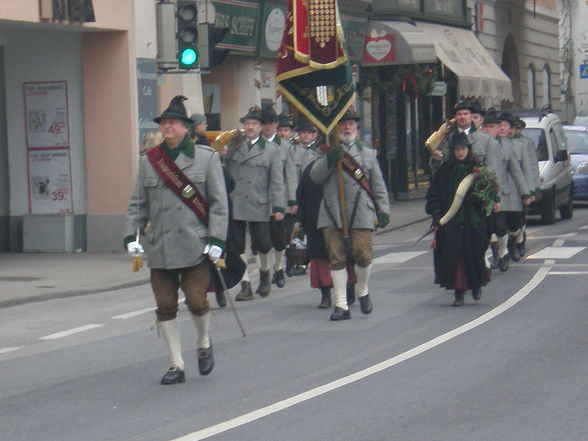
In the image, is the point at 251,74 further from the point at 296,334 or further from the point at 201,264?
the point at 201,264

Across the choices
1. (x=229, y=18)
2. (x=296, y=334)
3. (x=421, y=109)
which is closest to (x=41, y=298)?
(x=296, y=334)

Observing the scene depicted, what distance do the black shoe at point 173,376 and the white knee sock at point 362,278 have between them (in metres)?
3.42

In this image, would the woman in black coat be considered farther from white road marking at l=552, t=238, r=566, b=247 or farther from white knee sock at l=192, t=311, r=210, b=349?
white road marking at l=552, t=238, r=566, b=247

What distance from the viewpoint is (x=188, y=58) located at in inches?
735

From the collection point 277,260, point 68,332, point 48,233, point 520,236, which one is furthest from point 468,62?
point 68,332

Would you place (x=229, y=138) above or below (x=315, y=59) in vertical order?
below

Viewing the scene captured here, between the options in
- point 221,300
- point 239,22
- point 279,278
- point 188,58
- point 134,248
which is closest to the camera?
point 134,248

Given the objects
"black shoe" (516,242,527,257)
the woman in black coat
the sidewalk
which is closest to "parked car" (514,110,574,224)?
"black shoe" (516,242,527,257)

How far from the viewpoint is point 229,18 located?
972 inches

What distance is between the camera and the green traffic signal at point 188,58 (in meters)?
18.6

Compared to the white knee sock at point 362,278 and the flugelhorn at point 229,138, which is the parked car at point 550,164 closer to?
the flugelhorn at point 229,138

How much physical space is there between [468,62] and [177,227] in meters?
27.9

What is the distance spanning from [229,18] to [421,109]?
41.8ft

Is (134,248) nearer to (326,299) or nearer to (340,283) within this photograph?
(340,283)
